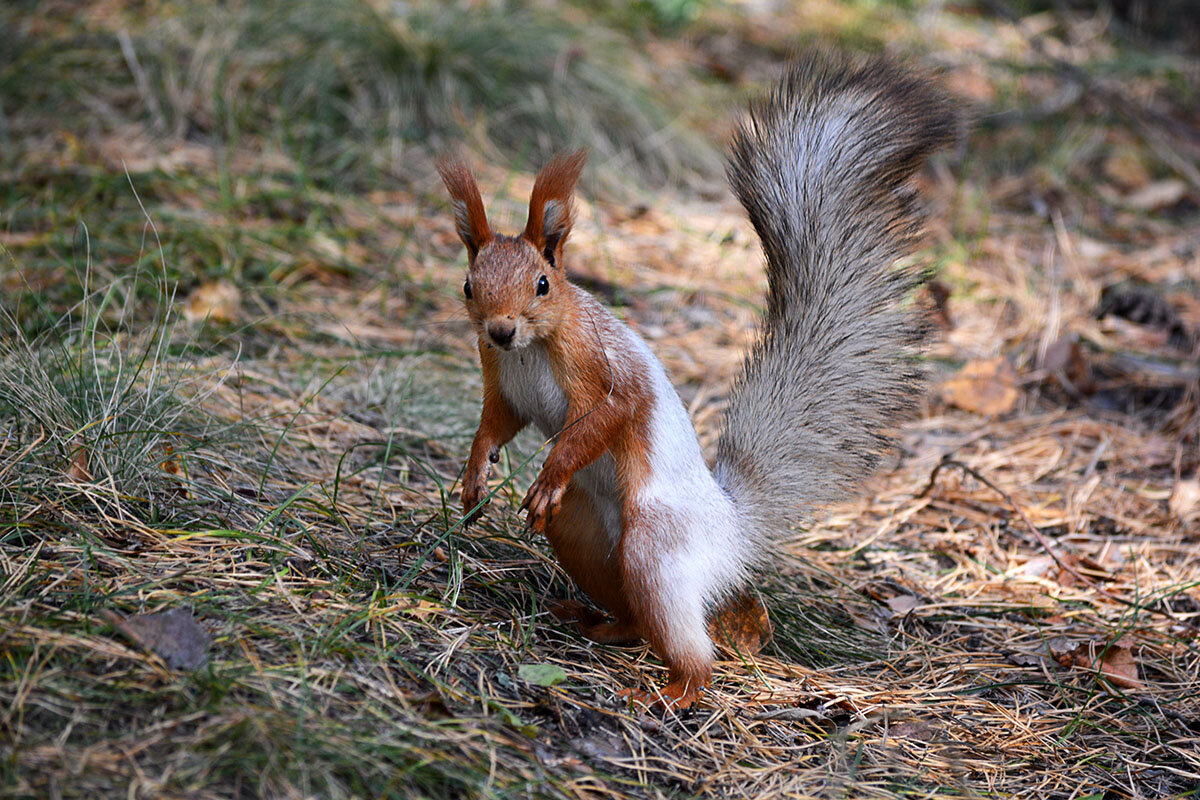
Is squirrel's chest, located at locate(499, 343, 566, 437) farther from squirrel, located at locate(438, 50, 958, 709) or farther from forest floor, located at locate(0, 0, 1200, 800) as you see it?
forest floor, located at locate(0, 0, 1200, 800)

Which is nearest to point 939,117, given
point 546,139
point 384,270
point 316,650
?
point 316,650

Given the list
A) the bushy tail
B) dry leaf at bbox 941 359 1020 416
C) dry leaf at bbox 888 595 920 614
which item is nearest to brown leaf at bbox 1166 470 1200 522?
dry leaf at bbox 941 359 1020 416

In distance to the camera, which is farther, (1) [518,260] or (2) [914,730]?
(2) [914,730]

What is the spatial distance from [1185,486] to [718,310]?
187 cm

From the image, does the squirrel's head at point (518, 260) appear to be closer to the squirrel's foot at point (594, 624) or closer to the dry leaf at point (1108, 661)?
the squirrel's foot at point (594, 624)

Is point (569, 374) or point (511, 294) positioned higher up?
point (511, 294)

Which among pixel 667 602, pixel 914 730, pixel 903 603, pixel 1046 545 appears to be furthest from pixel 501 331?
pixel 1046 545

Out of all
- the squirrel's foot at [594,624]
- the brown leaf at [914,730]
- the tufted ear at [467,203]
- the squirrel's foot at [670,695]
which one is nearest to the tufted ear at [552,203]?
the tufted ear at [467,203]

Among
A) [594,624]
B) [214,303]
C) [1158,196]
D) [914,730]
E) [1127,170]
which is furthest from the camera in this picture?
[1127,170]

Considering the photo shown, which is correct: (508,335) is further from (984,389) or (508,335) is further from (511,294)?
(984,389)

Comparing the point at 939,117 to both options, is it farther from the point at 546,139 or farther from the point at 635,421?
the point at 546,139

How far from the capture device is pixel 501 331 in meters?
1.92

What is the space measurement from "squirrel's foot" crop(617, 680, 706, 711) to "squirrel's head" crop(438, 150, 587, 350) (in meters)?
0.76

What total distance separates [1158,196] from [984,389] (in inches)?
113
